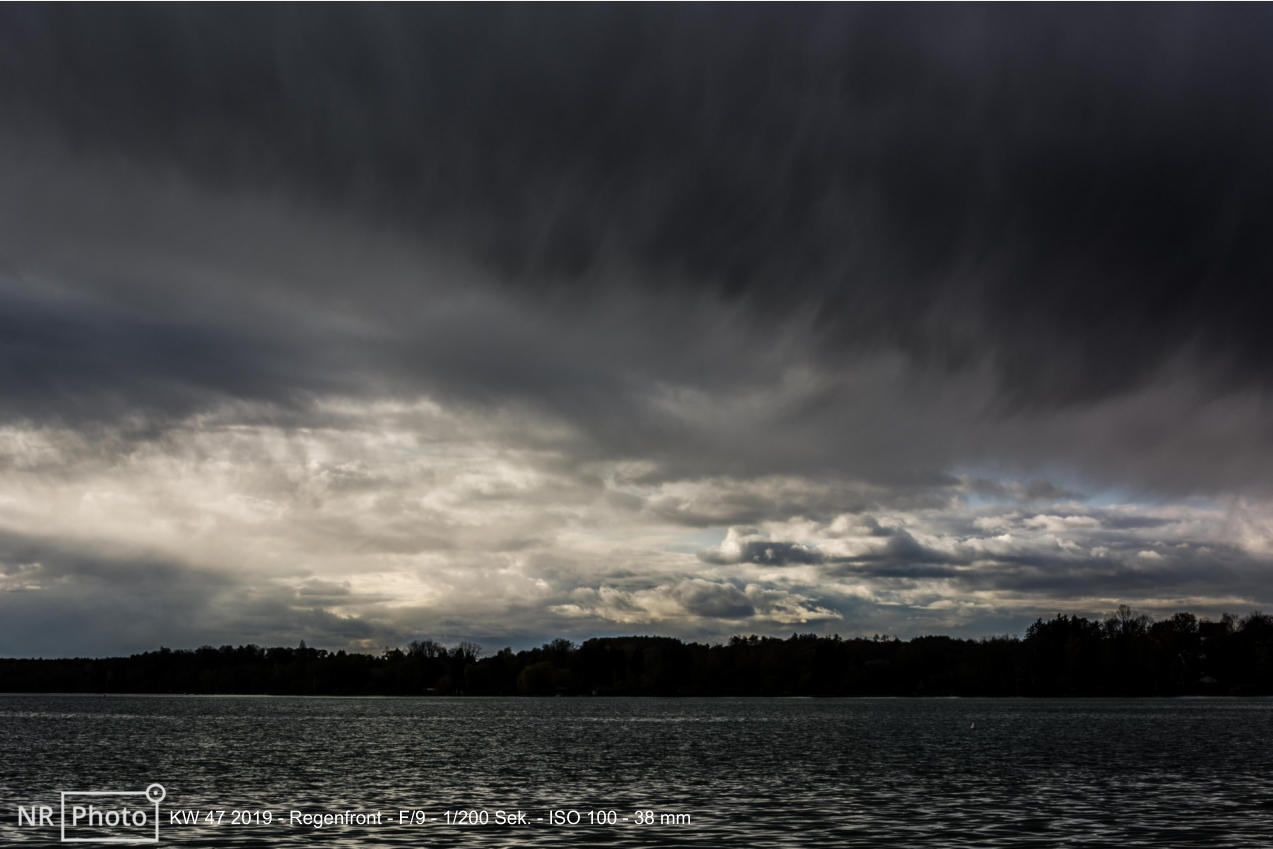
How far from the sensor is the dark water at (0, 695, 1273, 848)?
50.2 m

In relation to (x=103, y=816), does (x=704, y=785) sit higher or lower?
lower

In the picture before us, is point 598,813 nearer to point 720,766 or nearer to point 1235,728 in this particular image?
point 720,766

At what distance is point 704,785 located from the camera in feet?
239

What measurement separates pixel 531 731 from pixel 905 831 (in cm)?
12493

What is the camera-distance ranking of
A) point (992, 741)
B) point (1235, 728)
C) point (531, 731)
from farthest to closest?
1. point (531, 731)
2. point (1235, 728)
3. point (992, 741)

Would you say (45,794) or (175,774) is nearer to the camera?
(45,794)

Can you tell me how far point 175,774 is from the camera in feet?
277

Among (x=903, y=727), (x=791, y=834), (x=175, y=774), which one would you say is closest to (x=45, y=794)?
(x=175, y=774)

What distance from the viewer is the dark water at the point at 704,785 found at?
165 ft

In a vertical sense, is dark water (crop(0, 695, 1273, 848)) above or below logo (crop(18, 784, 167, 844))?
below

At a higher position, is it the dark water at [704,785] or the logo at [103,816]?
the logo at [103,816]

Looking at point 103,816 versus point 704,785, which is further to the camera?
point 704,785

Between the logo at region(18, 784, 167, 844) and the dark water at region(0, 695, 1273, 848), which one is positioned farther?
the dark water at region(0, 695, 1273, 848)

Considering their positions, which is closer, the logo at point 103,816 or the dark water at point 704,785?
the logo at point 103,816
